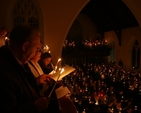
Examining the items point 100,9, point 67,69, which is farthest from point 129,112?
point 100,9

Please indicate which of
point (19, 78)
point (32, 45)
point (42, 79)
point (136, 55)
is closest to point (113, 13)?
point (136, 55)

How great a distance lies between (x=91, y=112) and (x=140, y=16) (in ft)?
16.9

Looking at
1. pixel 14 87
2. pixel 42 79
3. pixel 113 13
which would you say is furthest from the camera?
pixel 113 13

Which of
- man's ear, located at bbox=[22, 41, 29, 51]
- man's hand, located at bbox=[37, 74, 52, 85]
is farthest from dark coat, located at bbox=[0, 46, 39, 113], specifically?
man's hand, located at bbox=[37, 74, 52, 85]

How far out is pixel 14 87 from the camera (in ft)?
5.36

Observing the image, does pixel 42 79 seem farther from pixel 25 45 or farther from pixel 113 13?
pixel 113 13

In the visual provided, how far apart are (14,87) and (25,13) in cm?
790

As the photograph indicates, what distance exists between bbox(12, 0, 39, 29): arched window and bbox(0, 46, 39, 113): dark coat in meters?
7.48

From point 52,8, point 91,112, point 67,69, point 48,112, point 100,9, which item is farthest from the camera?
point 100,9

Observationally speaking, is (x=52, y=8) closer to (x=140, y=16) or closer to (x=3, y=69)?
(x=140, y=16)

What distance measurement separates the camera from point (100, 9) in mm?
18547

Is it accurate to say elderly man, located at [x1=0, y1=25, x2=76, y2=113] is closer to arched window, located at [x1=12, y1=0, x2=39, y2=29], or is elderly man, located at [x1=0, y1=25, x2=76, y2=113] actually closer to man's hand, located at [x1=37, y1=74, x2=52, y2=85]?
man's hand, located at [x1=37, y1=74, x2=52, y2=85]

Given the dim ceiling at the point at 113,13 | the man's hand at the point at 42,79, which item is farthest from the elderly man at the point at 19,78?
the dim ceiling at the point at 113,13

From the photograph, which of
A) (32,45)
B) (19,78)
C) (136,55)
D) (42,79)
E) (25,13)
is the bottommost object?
(136,55)
